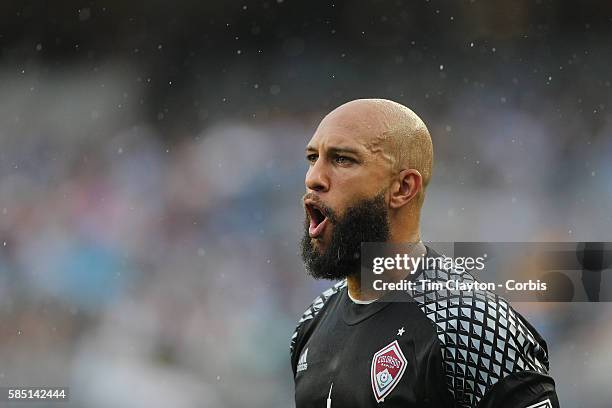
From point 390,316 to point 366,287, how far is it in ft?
0.41

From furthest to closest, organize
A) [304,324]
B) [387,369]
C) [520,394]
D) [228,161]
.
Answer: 1. [228,161]
2. [304,324]
3. [387,369]
4. [520,394]

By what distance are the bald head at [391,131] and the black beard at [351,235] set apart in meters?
0.11

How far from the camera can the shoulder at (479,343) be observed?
184cm

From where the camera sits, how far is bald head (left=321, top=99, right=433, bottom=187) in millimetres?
2094

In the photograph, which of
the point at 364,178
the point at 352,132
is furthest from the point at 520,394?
the point at 352,132

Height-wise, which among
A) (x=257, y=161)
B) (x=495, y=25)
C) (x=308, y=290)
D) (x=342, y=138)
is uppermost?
(x=495, y=25)

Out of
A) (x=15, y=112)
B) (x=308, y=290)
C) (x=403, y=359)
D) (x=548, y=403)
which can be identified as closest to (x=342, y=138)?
(x=403, y=359)

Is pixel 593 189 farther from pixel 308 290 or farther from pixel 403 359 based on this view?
pixel 403 359

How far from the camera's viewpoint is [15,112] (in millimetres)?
8125

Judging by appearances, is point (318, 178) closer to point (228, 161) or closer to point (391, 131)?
point (391, 131)

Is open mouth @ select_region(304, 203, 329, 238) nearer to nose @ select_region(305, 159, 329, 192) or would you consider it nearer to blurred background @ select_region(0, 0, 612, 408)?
nose @ select_region(305, 159, 329, 192)

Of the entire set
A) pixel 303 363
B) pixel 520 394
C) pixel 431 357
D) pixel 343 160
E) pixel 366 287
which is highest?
pixel 343 160

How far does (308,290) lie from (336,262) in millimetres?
4983

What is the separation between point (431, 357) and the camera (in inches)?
75.2
